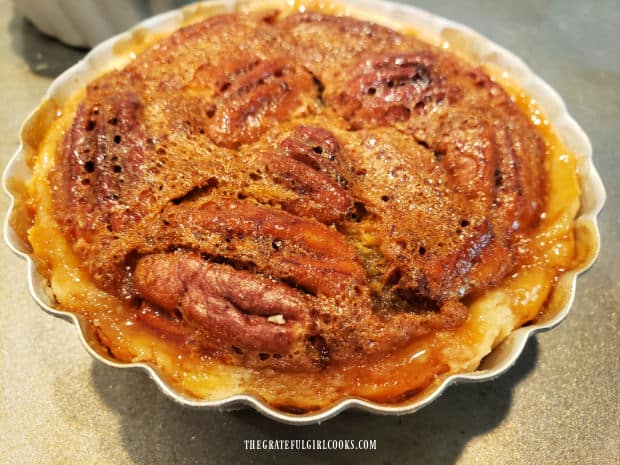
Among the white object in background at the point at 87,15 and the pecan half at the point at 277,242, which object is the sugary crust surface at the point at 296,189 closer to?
the pecan half at the point at 277,242

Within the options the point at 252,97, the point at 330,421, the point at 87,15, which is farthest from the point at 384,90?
the point at 87,15

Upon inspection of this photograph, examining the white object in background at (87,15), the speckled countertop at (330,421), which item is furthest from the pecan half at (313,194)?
the white object in background at (87,15)

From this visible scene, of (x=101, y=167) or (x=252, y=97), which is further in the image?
(x=252, y=97)

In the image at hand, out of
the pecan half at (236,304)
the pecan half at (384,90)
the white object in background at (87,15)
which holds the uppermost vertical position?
the white object in background at (87,15)

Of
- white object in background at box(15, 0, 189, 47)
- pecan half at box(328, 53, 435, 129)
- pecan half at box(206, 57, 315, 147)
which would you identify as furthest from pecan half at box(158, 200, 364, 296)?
white object in background at box(15, 0, 189, 47)

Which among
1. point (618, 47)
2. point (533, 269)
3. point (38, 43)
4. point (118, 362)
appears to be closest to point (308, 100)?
point (533, 269)

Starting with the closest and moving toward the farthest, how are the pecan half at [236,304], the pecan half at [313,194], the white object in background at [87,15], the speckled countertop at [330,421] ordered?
1. the pecan half at [236,304]
2. the pecan half at [313,194]
3. the speckled countertop at [330,421]
4. the white object in background at [87,15]

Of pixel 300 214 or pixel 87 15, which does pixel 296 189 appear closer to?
pixel 300 214

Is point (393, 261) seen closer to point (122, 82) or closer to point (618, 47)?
point (122, 82)
